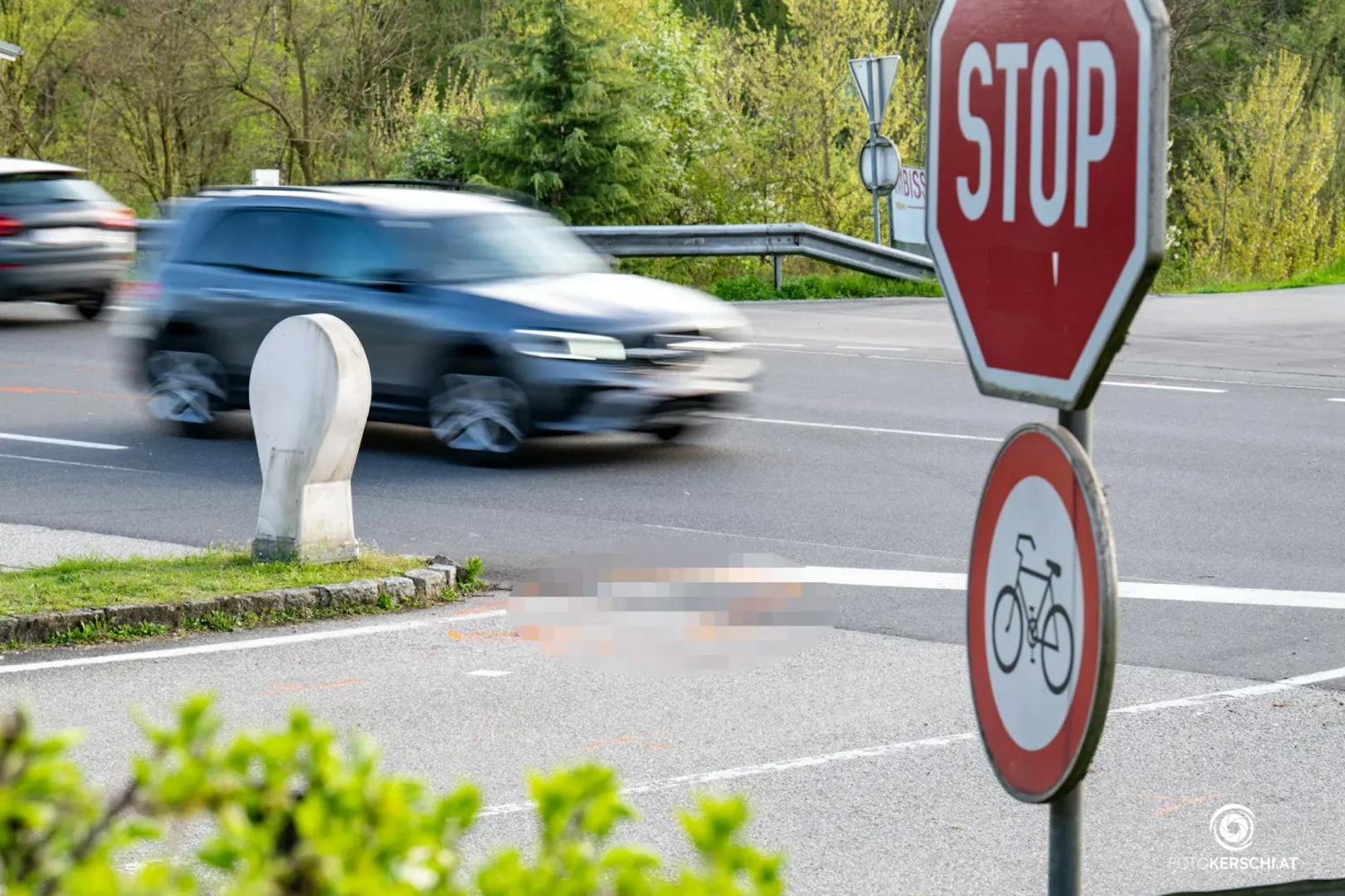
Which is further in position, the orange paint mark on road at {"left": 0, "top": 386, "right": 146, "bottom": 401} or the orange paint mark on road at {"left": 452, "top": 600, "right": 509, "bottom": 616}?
the orange paint mark on road at {"left": 0, "top": 386, "right": 146, "bottom": 401}

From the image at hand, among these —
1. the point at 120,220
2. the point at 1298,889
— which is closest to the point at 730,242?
the point at 120,220

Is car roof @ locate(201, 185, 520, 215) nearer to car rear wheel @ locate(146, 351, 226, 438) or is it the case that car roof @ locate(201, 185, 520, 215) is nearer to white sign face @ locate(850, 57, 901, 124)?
car rear wheel @ locate(146, 351, 226, 438)

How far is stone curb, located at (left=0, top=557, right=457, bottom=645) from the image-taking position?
7578mm

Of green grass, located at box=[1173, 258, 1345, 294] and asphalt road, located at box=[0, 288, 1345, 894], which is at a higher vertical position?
asphalt road, located at box=[0, 288, 1345, 894]

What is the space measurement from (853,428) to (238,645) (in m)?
6.85

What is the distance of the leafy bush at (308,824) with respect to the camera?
1.72 meters

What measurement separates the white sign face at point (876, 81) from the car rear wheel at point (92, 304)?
9.44 m

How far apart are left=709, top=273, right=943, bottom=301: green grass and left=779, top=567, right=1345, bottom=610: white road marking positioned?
614 inches

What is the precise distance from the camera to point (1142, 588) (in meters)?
8.56

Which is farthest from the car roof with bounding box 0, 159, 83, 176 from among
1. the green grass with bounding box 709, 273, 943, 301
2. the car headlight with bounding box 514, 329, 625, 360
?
the car headlight with bounding box 514, 329, 625, 360

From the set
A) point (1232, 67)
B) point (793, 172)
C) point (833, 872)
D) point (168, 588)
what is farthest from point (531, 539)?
point (1232, 67)

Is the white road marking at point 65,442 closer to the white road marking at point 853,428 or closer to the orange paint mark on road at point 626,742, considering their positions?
the white road marking at point 853,428

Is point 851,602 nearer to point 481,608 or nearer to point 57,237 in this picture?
point 481,608

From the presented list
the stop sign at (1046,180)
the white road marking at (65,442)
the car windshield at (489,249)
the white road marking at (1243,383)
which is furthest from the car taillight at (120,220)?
the stop sign at (1046,180)
